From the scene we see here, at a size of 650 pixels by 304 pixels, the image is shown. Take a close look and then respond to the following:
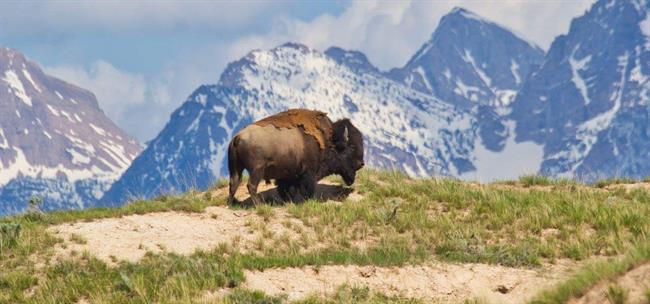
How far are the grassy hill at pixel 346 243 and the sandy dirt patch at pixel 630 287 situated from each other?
2.5 inches

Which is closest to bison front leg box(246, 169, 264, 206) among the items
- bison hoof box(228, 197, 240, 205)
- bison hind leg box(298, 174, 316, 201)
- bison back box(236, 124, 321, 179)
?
bison back box(236, 124, 321, 179)

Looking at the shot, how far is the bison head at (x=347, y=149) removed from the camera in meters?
24.0

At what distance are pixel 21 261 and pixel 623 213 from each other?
12006mm

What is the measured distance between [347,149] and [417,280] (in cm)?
998

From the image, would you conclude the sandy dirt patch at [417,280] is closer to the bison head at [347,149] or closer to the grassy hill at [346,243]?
the grassy hill at [346,243]

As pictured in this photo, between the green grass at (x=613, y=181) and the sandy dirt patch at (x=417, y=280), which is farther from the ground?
the green grass at (x=613, y=181)

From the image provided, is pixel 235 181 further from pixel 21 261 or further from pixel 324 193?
pixel 21 261

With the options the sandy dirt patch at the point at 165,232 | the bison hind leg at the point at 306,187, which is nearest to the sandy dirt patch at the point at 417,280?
the sandy dirt patch at the point at 165,232

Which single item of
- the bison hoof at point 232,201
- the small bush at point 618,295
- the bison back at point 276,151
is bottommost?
the small bush at point 618,295

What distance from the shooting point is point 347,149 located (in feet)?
79.9

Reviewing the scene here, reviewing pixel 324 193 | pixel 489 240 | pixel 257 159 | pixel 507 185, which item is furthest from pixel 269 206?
pixel 507 185

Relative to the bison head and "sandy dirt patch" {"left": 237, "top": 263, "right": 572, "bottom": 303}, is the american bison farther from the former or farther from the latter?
"sandy dirt patch" {"left": 237, "top": 263, "right": 572, "bottom": 303}

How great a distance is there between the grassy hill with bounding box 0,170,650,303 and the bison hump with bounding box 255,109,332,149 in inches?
62.8

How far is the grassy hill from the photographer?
13570 mm
